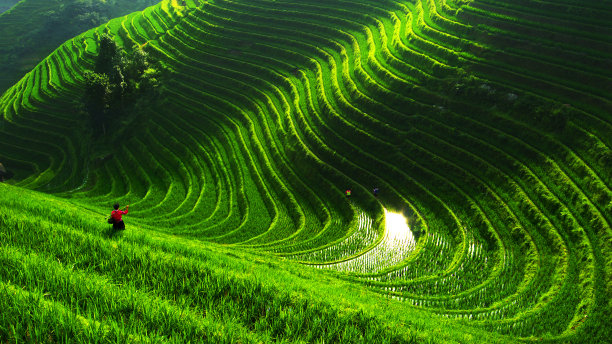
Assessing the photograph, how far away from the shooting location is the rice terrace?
26.6ft

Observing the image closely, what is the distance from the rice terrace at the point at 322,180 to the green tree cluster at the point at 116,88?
31 centimetres

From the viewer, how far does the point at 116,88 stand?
49.8 metres

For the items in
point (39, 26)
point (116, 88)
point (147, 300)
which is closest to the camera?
point (147, 300)

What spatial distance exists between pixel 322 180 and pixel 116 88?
3659cm

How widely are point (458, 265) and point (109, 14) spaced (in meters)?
131

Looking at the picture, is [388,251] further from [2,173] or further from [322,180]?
[2,173]

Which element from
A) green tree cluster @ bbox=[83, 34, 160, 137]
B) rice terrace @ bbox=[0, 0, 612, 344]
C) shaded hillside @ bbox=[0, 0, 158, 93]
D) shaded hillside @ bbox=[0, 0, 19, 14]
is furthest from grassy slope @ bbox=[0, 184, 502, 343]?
shaded hillside @ bbox=[0, 0, 19, 14]

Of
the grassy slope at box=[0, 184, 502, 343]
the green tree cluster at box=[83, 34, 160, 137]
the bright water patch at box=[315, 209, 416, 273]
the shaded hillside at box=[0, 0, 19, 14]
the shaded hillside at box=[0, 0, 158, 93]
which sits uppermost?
the shaded hillside at box=[0, 0, 19, 14]

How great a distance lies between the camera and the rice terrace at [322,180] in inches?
319

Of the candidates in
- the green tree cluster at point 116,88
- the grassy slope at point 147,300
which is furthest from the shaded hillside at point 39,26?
the grassy slope at point 147,300

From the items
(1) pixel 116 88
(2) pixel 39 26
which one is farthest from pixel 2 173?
(2) pixel 39 26

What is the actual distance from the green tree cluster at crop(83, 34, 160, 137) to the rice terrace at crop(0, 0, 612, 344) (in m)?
0.31

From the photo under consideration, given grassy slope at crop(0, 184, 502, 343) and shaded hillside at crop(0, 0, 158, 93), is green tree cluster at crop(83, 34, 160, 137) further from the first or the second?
shaded hillside at crop(0, 0, 158, 93)

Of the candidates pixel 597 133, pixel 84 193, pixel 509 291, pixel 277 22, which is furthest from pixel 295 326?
pixel 277 22
